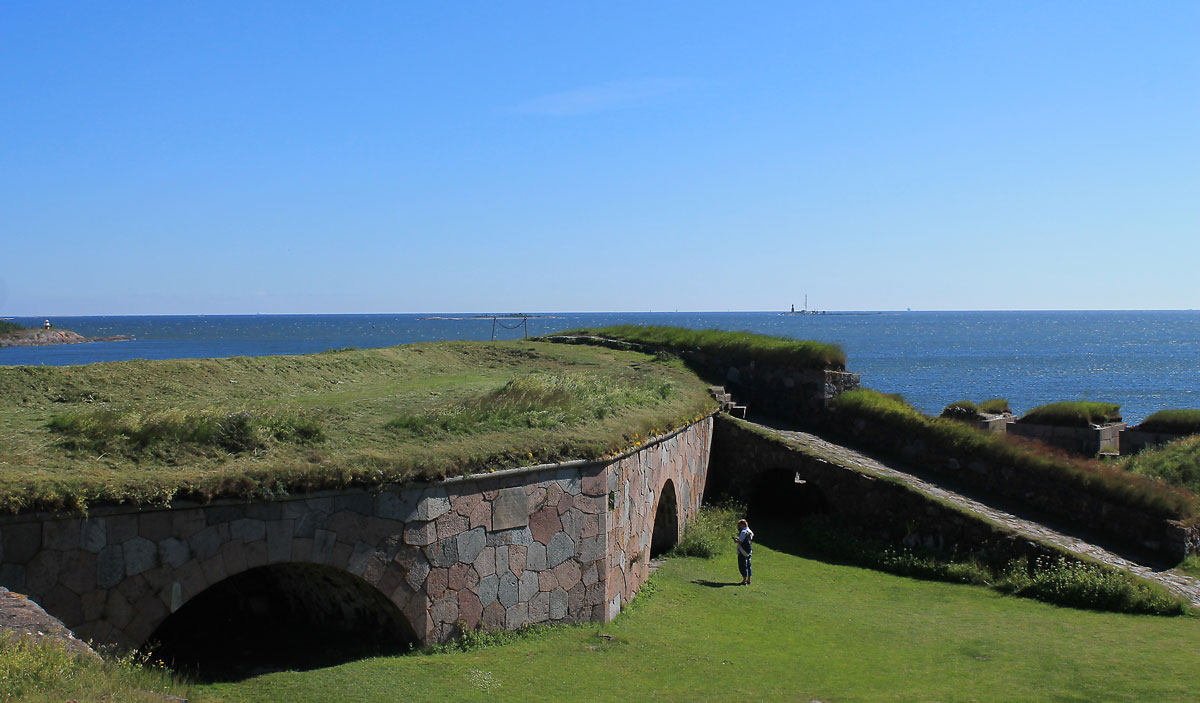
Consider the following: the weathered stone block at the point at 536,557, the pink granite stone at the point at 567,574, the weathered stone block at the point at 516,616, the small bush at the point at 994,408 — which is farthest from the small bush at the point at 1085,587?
the small bush at the point at 994,408

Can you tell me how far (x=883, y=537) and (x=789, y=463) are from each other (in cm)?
275

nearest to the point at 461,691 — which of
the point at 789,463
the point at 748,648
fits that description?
the point at 748,648

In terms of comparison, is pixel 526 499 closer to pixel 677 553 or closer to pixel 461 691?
pixel 461 691

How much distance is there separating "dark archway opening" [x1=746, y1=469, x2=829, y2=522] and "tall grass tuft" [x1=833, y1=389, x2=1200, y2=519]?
85.3 inches

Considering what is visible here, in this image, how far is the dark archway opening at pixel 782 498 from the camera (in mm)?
20641

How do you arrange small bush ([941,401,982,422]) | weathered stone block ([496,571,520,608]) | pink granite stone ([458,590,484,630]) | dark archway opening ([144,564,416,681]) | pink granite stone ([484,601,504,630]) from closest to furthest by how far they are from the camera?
dark archway opening ([144,564,416,681])
pink granite stone ([458,590,484,630])
pink granite stone ([484,601,504,630])
weathered stone block ([496,571,520,608])
small bush ([941,401,982,422])

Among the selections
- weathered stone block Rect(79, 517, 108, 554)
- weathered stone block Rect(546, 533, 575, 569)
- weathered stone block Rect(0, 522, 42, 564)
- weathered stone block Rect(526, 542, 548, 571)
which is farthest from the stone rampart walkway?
weathered stone block Rect(0, 522, 42, 564)

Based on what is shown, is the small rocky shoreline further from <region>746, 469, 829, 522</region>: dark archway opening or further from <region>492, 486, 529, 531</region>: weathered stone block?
<region>492, 486, 529, 531</region>: weathered stone block

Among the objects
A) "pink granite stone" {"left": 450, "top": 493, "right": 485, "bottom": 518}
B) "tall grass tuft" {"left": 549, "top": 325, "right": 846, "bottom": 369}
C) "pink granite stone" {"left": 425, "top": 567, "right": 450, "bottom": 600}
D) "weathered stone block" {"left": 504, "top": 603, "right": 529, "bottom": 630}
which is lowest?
"weathered stone block" {"left": 504, "top": 603, "right": 529, "bottom": 630}

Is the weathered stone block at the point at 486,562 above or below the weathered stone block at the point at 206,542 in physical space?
below

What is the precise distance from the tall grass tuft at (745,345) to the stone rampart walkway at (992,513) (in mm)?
2265

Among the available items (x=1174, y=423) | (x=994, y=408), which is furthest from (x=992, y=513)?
(x=1174, y=423)

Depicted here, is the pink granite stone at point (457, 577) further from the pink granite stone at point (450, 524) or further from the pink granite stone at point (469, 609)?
the pink granite stone at point (450, 524)

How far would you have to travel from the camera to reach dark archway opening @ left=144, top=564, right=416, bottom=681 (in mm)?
10688
